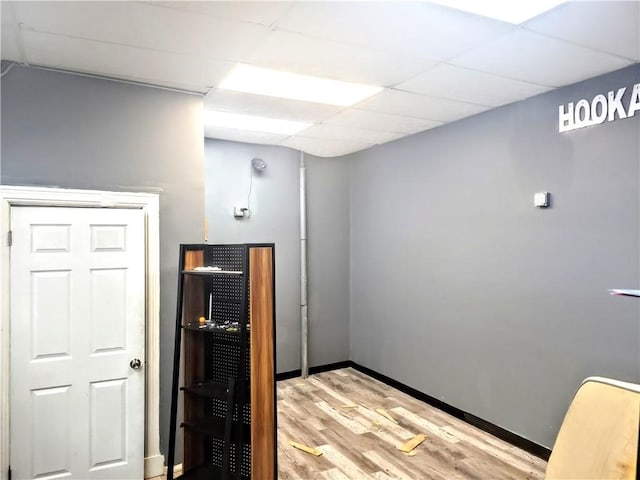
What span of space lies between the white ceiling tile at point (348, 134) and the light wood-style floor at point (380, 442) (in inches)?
109

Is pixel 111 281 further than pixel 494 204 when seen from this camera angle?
No

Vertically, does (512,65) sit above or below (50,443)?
above

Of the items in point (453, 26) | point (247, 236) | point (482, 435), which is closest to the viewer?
point (453, 26)

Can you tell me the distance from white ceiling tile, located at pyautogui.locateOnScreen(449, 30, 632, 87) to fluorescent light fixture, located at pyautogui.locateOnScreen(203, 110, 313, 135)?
6.17ft

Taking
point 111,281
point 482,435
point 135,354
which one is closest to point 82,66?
point 111,281

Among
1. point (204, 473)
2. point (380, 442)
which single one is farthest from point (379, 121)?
point (204, 473)

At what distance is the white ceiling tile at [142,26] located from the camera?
80.0 inches

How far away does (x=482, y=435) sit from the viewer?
144 inches

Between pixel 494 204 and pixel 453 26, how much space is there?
73.9 inches

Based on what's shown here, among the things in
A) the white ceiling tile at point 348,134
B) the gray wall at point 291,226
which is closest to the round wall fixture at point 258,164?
the gray wall at point 291,226

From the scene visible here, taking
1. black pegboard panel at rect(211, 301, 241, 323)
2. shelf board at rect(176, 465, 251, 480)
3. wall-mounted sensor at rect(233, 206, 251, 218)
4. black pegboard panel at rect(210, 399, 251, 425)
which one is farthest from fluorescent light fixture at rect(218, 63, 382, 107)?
shelf board at rect(176, 465, 251, 480)

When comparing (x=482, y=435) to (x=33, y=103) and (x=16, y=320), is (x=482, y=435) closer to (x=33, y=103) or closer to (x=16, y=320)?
(x=16, y=320)

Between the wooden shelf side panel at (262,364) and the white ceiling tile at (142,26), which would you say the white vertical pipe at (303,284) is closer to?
the wooden shelf side panel at (262,364)

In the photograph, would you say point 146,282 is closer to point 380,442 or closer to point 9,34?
point 9,34
